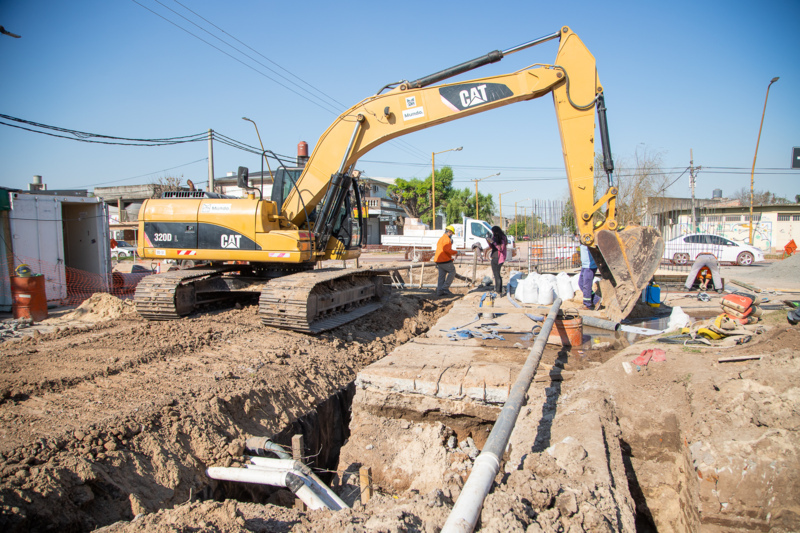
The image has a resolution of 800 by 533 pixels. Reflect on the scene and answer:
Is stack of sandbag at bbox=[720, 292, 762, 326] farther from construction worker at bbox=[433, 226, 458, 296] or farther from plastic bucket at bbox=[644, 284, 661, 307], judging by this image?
construction worker at bbox=[433, 226, 458, 296]

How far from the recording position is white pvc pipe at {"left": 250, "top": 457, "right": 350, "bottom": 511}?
9.90ft

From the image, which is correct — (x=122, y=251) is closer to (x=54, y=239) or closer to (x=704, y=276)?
(x=54, y=239)

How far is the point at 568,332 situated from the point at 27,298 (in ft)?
31.7

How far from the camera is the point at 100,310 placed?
27.8 feet

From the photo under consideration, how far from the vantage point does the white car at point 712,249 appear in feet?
62.9

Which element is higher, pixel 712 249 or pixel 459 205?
pixel 459 205

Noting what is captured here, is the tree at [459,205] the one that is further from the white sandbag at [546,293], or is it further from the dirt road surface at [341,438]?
the dirt road surface at [341,438]

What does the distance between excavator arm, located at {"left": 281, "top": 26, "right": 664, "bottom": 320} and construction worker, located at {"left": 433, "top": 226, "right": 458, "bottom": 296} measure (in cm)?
373

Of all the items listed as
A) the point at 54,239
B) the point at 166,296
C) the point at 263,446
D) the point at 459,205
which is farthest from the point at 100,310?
the point at 459,205

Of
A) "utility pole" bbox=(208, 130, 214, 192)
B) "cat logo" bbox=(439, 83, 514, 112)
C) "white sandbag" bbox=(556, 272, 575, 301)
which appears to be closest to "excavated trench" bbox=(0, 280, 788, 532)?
"white sandbag" bbox=(556, 272, 575, 301)

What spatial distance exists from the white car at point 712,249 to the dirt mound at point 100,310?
1986 centimetres

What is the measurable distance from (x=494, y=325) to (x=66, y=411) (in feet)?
18.4

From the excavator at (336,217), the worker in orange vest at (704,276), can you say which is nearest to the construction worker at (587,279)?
the excavator at (336,217)

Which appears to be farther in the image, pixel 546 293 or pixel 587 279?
pixel 546 293
